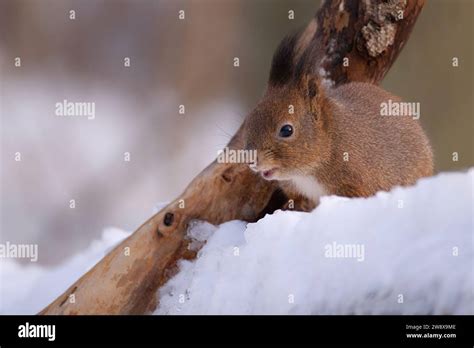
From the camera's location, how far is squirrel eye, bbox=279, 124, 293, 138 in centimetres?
308

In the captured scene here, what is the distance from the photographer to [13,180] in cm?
530

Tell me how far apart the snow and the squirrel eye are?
390 millimetres

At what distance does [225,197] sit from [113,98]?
8.06ft

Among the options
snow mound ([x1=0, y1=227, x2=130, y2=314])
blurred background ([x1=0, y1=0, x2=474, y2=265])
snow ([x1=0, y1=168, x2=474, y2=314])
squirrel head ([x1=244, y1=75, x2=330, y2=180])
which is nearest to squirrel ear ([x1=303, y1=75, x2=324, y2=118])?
squirrel head ([x1=244, y1=75, x2=330, y2=180])

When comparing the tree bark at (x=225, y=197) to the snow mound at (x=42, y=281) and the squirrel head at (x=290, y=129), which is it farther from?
the snow mound at (x=42, y=281)

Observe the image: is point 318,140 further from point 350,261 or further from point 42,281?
point 42,281

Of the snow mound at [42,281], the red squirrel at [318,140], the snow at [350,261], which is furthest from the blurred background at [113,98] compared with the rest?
the snow at [350,261]

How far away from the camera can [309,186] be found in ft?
10.4

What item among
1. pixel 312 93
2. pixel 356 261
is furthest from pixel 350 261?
pixel 312 93

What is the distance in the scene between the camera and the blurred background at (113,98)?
→ 5.19 m

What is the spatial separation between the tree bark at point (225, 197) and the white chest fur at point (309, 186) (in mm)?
208
